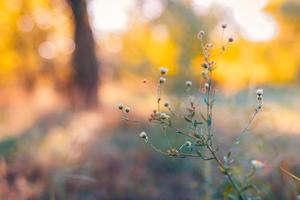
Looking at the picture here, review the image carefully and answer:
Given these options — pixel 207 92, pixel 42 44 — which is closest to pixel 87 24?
pixel 42 44

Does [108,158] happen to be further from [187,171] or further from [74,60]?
[74,60]

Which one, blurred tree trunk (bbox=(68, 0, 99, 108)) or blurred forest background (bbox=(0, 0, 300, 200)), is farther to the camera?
blurred tree trunk (bbox=(68, 0, 99, 108))

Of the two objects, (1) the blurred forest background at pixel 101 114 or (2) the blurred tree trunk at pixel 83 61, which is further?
(2) the blurred tree trunk at pixel 83 61

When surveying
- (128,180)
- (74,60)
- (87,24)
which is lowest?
(128,180)

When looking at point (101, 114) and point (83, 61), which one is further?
point (83, 61)
